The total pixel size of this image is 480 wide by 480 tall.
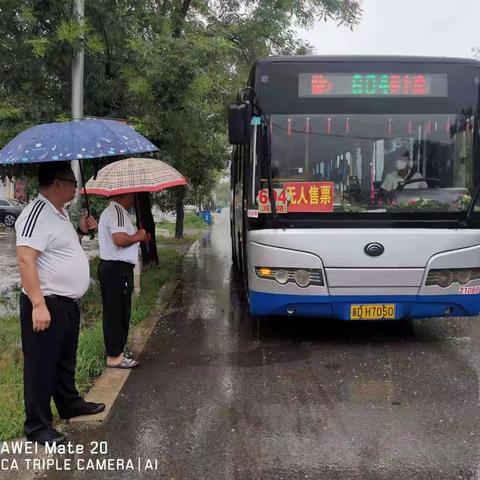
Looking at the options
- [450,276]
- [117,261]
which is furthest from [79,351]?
[450,276]

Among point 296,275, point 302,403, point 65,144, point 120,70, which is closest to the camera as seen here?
point 65,144

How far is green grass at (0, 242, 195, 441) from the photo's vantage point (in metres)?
4.02

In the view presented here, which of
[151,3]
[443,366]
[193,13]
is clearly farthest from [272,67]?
[193,13]

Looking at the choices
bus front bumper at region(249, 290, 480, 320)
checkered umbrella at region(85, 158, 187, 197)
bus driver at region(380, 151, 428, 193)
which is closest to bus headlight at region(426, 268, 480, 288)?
bus front bumper at region(249, 290, 480, 320)

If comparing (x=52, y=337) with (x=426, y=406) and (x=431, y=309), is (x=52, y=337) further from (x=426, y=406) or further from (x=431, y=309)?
(x=431, y=309)

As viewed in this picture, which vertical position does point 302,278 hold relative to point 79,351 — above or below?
above

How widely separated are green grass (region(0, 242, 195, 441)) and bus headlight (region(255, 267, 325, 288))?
6.12ft

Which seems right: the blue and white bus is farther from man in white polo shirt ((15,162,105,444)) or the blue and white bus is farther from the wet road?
man in white polo shirt ((15,162,105,444))

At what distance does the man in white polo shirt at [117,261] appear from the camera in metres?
4.96

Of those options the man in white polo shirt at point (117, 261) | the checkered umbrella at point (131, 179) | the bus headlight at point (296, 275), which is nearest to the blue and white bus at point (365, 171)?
the bus headlight at point (296, 275)

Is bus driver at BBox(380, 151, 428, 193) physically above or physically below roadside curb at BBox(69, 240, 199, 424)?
above

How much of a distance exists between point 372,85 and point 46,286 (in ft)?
12.5

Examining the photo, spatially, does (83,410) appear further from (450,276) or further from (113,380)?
(450,276)

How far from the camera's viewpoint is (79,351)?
5359 mm
